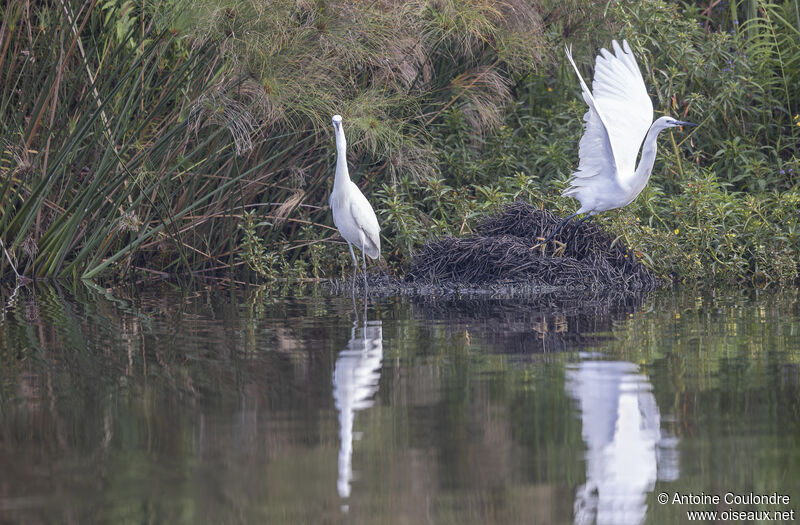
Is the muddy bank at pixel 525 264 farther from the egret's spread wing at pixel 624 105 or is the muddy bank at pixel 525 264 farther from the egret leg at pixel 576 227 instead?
the egret's spread wing at pixel 624 105

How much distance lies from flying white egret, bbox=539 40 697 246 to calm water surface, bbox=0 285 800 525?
186 cm

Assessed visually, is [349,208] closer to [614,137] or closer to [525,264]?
[525,264]

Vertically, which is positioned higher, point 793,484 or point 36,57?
point 36,57

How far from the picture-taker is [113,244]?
30.5 ft

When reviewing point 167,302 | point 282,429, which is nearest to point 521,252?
point 167,302

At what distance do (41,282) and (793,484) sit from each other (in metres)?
6.86

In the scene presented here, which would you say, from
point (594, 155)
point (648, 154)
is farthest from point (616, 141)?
point (648, 154)

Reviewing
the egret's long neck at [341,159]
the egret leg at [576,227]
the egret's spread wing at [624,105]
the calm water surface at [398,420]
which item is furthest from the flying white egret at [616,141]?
the calm water surface at [398,420]

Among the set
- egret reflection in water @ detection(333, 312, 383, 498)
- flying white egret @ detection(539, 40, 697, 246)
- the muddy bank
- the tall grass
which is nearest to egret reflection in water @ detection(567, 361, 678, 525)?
egret reflection in water @ detection(333, 312, 383, 498)

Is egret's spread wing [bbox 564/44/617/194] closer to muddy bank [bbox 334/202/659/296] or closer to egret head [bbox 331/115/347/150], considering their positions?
muddy bank [bbox 334/202/659/296]

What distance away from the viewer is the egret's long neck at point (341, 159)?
8041 mm

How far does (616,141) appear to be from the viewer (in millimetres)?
7934

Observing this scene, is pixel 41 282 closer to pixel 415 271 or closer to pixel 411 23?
pixel 415 271

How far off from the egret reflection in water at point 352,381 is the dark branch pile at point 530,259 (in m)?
2.59
